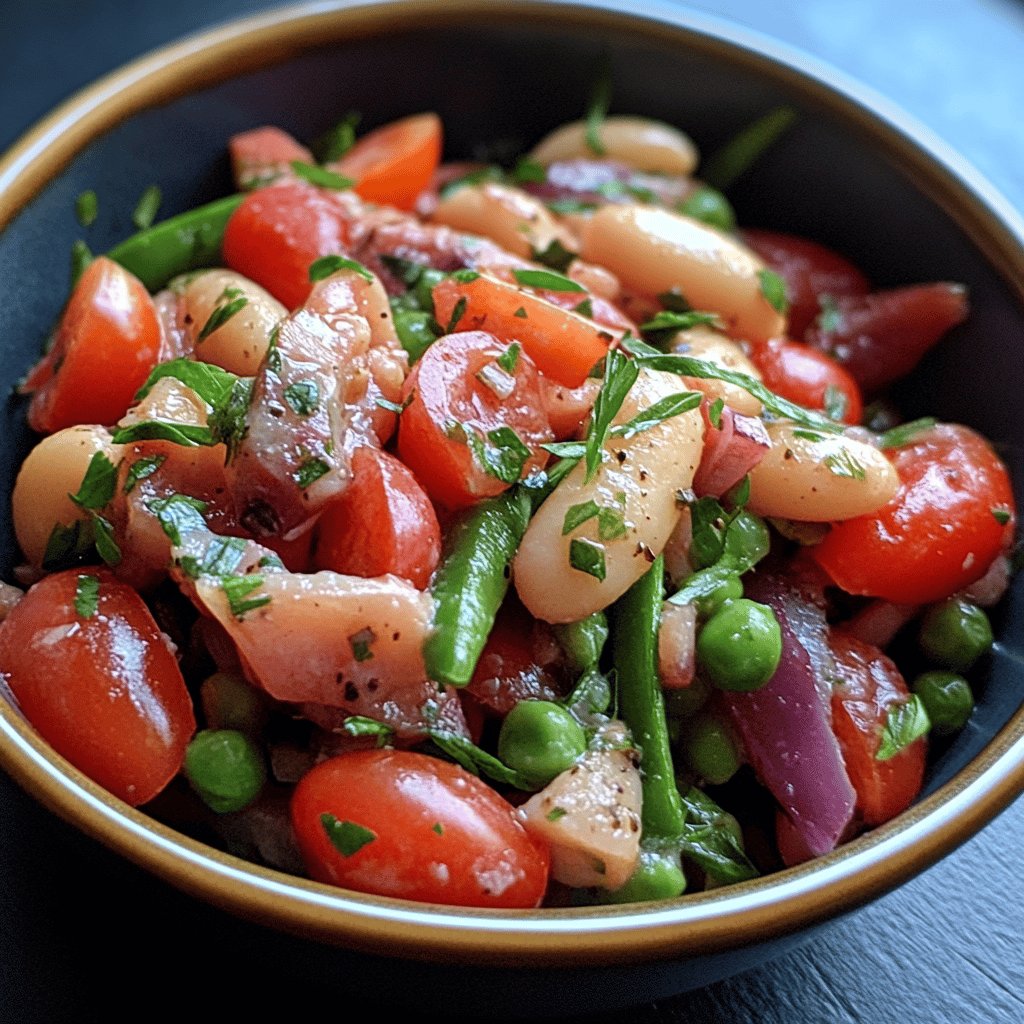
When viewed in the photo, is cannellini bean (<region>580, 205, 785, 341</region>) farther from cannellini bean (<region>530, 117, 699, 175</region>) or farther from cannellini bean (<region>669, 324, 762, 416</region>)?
cannellini bean (<region>530, 117, 699, 175</region>)

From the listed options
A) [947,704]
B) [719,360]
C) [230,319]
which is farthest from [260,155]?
[947,704]

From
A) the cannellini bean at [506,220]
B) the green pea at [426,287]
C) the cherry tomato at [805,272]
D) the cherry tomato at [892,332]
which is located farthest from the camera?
the cherry tomato at [805,272]

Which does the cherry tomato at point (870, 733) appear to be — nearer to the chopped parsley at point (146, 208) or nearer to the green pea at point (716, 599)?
the green pea at point (716, 599)

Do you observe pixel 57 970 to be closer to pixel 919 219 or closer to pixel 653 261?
pixel 653 261

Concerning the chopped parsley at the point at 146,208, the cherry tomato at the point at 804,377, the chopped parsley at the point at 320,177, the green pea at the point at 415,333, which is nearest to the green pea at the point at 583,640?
the green pea at the point at 415,333

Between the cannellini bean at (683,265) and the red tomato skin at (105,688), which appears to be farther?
the cannellini bean at (683,265)

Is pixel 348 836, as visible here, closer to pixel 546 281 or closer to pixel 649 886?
pixel 649 886

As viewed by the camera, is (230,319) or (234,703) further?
(230,319)

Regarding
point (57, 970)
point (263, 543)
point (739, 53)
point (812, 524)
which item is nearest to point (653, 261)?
point (812, 524)
